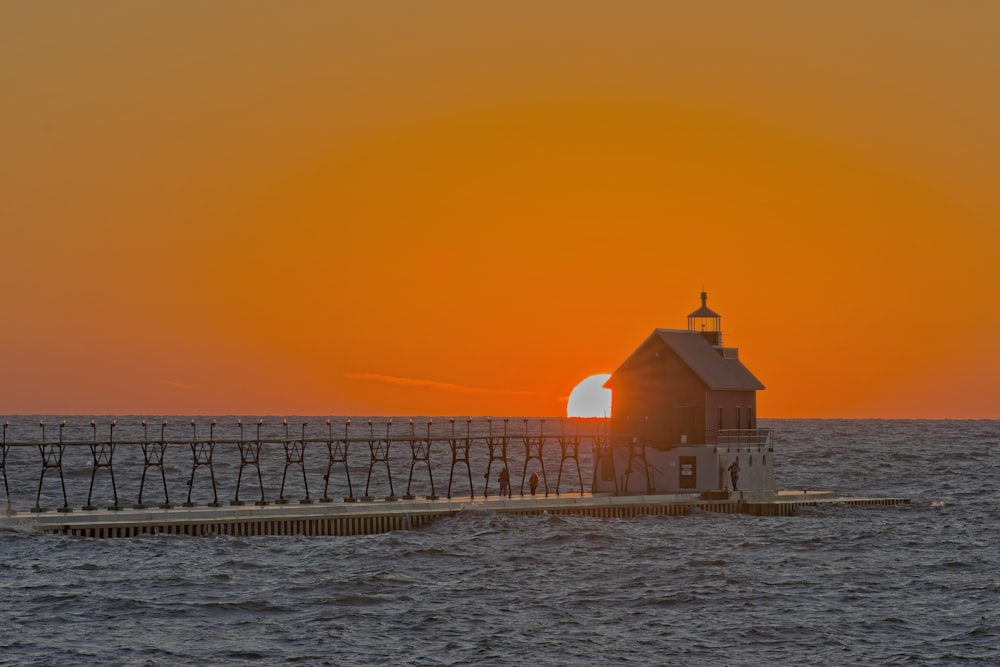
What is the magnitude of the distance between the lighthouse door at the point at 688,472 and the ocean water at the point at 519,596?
12.2 feet

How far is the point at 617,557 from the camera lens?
214 ft

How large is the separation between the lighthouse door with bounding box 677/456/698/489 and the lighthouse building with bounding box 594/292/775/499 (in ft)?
0.20

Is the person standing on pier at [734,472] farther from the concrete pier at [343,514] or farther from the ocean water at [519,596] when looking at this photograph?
the ocean water at [519,596]

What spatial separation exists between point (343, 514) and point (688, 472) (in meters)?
24.2

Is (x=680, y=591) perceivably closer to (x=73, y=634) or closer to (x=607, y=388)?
(x=73, y=634)

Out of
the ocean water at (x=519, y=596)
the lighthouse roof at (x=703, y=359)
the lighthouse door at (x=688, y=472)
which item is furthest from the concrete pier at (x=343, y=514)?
the lighthouse roof at (x=703, y=359)

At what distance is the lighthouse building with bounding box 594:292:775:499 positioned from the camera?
84188mm

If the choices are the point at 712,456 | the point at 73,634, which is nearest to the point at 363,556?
the point at 73,634

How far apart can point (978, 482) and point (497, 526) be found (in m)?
74.5

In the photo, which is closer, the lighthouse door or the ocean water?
the ocean water

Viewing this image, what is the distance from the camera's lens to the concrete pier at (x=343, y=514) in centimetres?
6569

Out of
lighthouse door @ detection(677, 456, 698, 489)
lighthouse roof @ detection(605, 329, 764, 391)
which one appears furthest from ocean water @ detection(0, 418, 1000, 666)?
lighthouse roof @ detection(605, 329, 764, 391)

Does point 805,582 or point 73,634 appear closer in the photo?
point 73,634

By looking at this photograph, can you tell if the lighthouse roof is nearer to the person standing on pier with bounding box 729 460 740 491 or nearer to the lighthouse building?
the lighthouse building
